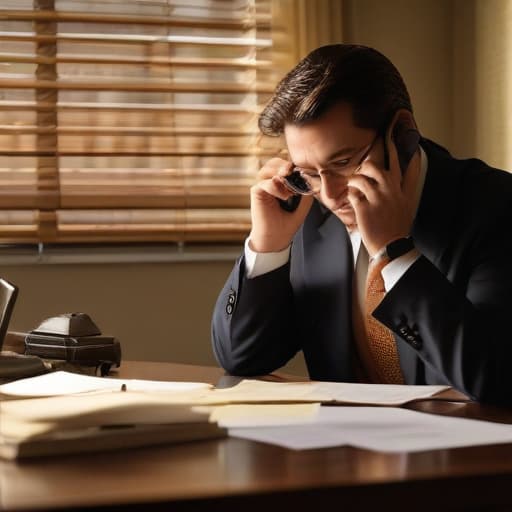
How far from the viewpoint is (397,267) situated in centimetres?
168

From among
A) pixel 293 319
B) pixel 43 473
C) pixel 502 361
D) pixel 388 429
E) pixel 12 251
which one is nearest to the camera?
pixel 43 473

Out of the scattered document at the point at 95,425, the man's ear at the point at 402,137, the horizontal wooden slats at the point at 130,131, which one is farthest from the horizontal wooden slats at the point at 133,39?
the scattered document at the point at 95,425

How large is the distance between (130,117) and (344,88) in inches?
68.9

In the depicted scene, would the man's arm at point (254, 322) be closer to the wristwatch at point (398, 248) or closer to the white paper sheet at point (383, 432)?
the wristwatch at point (398, 248)

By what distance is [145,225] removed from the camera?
3.60 metres

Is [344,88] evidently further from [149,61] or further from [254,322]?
[149,61]

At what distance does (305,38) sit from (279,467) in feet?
9.55

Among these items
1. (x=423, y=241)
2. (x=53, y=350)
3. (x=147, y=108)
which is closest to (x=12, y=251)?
(x=147, y=108)

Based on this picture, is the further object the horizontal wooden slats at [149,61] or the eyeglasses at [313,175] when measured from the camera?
the horizontal wooden slats at [149,61]

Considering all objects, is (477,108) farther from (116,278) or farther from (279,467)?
(279,467)

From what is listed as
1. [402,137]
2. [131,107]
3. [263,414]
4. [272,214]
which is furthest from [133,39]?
[263,414]

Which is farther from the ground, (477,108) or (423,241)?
(477,108)

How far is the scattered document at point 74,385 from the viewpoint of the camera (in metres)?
1.55

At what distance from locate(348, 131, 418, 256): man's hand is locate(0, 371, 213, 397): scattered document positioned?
420 millimetres
